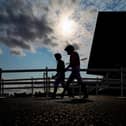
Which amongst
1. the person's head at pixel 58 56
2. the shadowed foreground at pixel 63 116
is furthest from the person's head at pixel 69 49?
the shadowed foreground at pixel 63 116

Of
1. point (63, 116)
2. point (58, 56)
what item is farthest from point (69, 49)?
point (63, 116)

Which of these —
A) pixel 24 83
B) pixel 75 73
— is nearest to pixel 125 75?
pixel 24 83

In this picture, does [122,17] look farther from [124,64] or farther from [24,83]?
[24,83]

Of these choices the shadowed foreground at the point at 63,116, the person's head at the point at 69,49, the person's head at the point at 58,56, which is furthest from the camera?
the person's head at the point at 58,56

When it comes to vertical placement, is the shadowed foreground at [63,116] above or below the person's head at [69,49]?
below

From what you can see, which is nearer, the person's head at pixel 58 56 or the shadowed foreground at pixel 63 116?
the shadowed foreground at pixel 63 116

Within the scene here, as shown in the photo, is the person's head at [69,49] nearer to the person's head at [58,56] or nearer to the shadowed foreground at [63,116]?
the person's head at [58,56]

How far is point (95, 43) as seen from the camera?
1831cm

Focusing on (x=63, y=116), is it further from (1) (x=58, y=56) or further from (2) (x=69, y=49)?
(1) (x=58, y=56)

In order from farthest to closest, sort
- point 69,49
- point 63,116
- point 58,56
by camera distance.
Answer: point 58,56, point 69,49, point 63,116

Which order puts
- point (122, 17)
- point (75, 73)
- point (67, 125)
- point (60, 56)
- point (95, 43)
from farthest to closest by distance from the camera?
point (95, 43) → point (122, 17) → point (60, 56) → point (75, 73) → point (67, 125)

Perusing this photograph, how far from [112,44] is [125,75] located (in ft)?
6.20

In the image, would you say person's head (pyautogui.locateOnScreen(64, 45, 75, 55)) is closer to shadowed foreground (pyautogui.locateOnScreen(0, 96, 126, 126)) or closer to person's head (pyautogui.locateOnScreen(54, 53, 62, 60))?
person's head (pyautogui.locateOnScreen(54, 53, 62, 60))

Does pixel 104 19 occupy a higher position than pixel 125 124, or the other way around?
pixel 104 19
